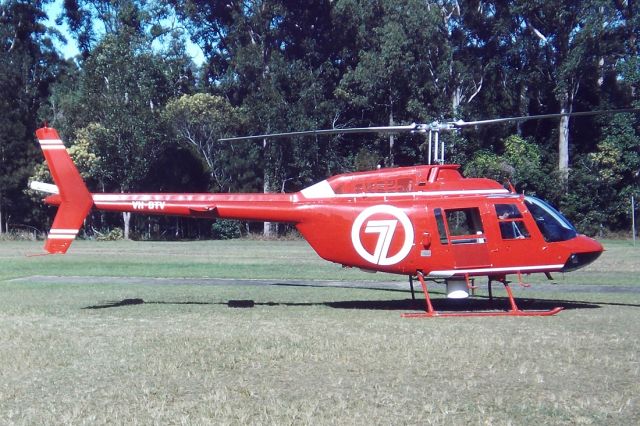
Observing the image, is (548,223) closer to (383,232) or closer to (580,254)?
(580,254)

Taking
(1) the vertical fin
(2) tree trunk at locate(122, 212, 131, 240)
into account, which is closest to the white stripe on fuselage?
(1) the vertical fin

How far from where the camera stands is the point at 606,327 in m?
12.9

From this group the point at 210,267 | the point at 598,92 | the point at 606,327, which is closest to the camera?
the point at 606,327

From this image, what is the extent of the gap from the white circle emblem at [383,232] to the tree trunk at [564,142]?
37.4 m

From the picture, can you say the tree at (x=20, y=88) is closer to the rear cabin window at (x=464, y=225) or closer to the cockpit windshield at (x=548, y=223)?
Answer: the rear cabin window at (x=464, y=225)

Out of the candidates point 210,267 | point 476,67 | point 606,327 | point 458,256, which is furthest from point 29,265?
point 476,67

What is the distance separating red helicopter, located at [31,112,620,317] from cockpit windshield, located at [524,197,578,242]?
0.06ft

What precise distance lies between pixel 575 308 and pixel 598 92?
1565 inches

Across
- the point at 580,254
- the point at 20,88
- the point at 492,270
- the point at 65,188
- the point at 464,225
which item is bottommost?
the point at 492,270

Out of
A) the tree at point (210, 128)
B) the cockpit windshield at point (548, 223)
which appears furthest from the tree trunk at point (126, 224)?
the cockpit windshield at point (548, 223)

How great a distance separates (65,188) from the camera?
50.4 ft

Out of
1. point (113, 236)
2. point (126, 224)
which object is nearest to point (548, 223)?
point (126, 224)

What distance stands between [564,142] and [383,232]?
39.0 m

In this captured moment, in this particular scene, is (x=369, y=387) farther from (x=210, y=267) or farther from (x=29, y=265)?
(x=29, y=265)
